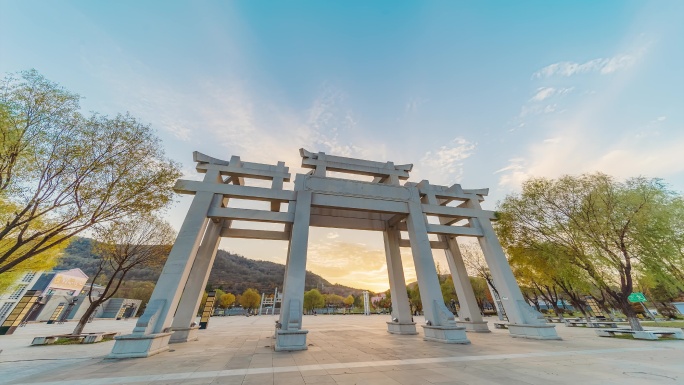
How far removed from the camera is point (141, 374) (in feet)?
21.0

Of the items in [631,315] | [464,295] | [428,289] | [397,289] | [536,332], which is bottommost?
[536,332]

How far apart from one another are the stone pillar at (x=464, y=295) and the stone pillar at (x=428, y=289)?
480 centimetres

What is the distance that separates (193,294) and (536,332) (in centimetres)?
1734

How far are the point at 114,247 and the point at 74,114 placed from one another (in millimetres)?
9268

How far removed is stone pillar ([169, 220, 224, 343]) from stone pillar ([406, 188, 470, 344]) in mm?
11200

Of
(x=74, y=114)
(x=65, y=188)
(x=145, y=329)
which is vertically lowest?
(x=145, y=329)

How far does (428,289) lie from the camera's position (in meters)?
12.2

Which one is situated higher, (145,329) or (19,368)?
(145,329)

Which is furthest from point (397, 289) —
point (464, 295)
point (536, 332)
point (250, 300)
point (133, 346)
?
point (250, 300)

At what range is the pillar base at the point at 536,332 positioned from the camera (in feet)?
39.2

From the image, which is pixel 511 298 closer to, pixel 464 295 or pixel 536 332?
pixel 536 332

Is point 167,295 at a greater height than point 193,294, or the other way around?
point 193,294

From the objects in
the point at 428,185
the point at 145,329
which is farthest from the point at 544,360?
the point at 145,329

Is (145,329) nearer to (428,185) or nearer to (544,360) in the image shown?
(544,360)
